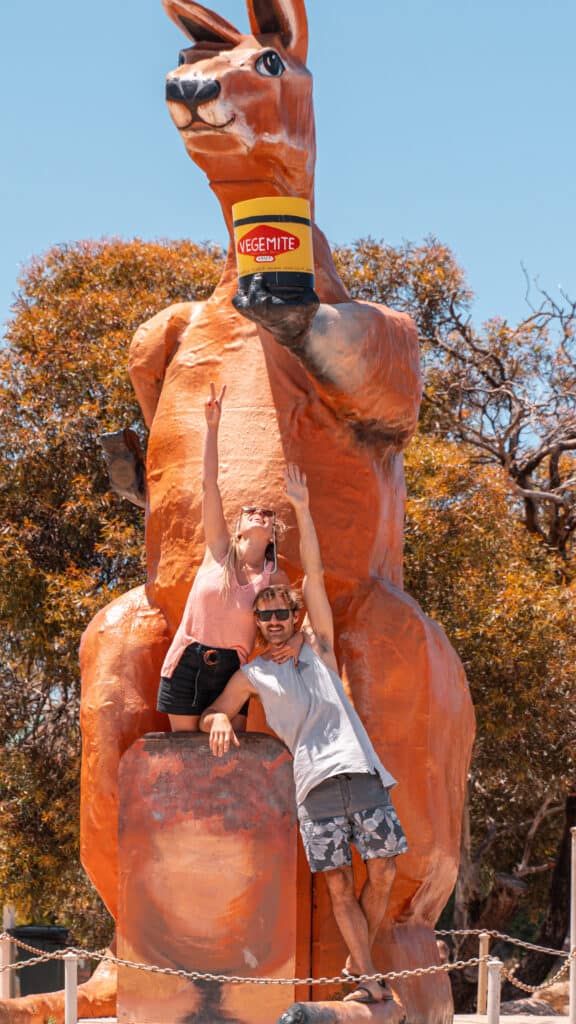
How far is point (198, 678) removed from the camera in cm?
551

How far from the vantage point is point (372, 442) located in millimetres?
5910

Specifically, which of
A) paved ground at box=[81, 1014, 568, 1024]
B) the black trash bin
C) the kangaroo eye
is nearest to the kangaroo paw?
the kangaroo eye

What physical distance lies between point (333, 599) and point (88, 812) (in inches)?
49.5

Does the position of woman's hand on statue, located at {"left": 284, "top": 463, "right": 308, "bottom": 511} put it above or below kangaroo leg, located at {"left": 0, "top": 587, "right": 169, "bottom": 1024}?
above

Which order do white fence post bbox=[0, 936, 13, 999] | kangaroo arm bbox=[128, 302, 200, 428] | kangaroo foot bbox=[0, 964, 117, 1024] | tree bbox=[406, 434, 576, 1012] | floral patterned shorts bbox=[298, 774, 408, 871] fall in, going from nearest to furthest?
floral patterned shorts bbox=[298, 774, 408, 871] → kangaroo foot bbox=[0, 964, 117, 1024] → kangaroo arm bbox=[128, 302, 200, 428] → white fence post bbox=[0, 936, 13, 999] → tree bbox=[406, 434, 576, 1012]

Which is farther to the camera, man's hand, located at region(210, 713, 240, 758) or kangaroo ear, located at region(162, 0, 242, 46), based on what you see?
kangaroo ear, located at region(162, 0, 242, 46)

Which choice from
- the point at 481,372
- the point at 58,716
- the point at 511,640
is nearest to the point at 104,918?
the point at 58,716

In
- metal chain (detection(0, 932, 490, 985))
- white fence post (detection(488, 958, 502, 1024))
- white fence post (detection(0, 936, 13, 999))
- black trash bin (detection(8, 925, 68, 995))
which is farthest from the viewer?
black trash bin (detection(8, 925, 68, 995))

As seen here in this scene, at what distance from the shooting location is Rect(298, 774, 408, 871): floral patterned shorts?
16.8 ft

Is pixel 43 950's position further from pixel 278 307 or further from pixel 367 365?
pixel 278 307

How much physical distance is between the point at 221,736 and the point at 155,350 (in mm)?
1732

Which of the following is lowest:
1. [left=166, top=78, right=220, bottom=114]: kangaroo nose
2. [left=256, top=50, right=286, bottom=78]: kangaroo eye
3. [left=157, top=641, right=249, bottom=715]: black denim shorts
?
[left=157, top=641, right=249, bottom=715]: black denim shorts

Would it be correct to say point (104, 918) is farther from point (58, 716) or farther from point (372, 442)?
point (372, 442)

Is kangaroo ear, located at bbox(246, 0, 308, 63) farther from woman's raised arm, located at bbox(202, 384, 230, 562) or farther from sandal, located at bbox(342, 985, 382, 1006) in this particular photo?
sandal, located at bbox(342, 985, 382, 1006)
